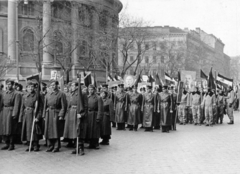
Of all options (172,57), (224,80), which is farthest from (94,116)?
(172,57)

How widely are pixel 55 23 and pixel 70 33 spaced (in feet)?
18.3

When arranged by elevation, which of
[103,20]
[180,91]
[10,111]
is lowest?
[10,111]

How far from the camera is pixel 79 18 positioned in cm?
4575

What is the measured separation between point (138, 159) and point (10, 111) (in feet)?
13.8

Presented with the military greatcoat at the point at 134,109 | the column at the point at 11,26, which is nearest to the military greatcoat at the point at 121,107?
the military greatcoat at the point at 134,109

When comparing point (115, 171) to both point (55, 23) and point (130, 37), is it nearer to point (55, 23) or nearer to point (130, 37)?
point (130, 37)

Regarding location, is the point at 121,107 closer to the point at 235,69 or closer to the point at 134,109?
the point at 134,109

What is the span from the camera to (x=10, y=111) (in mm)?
11984

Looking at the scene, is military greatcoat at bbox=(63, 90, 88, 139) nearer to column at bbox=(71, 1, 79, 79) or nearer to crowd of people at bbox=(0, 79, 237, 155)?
crowd of people at bbox=(0, 79, 237, 155)

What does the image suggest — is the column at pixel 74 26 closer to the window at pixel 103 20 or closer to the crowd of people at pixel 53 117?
the window at pixel 103 20

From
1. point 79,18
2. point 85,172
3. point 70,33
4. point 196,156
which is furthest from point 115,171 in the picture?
point 79,18

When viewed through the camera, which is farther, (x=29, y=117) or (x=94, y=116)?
(x=94, y=116)

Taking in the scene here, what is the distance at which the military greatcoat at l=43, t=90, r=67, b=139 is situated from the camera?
37.0ft

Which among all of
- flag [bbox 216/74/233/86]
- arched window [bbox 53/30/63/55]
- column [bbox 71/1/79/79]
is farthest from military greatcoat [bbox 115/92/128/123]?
arched window [bbox 53/30/63/55]
